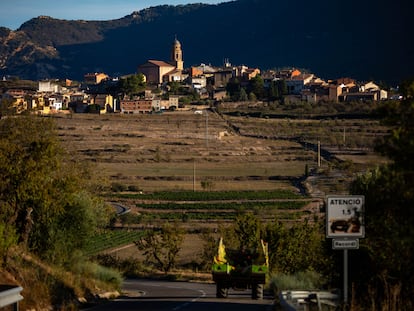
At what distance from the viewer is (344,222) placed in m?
10.1

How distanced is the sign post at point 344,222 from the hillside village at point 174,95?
256 ft

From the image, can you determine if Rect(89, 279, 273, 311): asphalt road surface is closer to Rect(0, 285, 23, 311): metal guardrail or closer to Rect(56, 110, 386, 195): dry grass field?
Rect(0, 285, 23, 311): metal guardrail

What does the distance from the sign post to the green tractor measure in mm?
7382

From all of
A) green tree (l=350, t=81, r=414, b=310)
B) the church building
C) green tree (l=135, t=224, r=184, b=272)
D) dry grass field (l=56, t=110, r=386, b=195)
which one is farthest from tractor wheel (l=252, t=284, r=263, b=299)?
the church building

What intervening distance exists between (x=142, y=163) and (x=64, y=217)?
2324 inches

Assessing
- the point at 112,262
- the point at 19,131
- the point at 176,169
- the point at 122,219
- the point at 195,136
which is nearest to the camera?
the point at 19,131

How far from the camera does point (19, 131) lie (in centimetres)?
1755

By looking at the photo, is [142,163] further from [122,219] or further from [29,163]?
[29,163]

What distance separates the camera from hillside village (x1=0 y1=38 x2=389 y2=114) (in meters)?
110

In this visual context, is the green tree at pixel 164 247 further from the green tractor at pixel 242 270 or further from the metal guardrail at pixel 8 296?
the metal guardrail at pixel 8 296

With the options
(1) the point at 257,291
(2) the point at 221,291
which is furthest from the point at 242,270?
(2) the point at 221,291

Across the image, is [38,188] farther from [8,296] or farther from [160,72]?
[160,72]

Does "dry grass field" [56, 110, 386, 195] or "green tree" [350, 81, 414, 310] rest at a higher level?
"green tree" [350, 81, 414, 310]

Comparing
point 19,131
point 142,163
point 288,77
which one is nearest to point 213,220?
point 142,163
